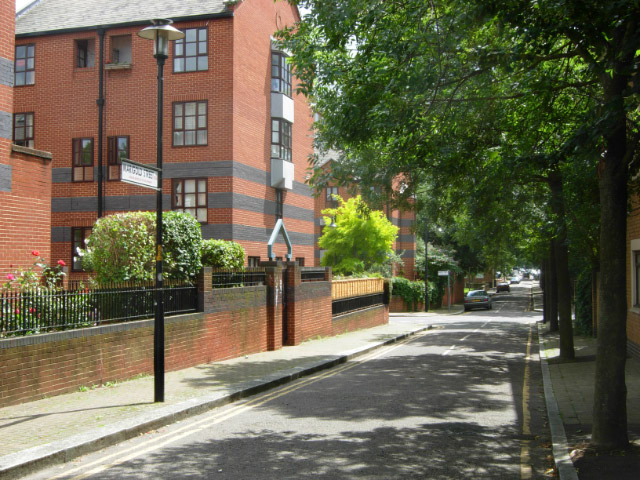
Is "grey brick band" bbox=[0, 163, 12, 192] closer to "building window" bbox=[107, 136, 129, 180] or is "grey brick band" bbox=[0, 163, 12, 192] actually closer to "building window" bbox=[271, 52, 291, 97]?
"building window" bbox=[107, 136, 129, 180]

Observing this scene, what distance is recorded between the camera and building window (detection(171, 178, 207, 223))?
22.7 m

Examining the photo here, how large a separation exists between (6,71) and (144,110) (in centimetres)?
1059

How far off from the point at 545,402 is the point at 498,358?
7.24m

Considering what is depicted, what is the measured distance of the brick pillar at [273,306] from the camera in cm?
1719

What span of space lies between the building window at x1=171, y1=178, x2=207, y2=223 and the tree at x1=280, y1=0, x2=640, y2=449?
7.86m

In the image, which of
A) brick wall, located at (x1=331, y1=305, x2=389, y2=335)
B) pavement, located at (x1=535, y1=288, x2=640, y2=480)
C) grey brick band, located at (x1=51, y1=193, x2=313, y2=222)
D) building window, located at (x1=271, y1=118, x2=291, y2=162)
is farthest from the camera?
building window, located at (x1=271, y1=118, x2=291, y2=162)

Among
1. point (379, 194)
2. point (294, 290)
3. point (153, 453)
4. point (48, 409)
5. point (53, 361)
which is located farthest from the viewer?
point (294, 290)

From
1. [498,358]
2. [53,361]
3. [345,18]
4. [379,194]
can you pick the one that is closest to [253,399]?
[53,361]

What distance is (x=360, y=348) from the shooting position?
61.1 feet

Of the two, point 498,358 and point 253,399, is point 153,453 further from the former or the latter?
point 498,358

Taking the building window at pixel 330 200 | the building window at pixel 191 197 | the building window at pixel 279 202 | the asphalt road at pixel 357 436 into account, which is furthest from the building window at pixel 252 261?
the building window at pixel 330 200

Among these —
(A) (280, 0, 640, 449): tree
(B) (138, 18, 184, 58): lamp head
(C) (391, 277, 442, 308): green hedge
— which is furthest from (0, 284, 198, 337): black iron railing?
(C) (391, 277, 442, 308): green hedge

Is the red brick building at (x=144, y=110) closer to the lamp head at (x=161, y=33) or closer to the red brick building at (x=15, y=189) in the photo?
the red brick building at (x=15, y=189)

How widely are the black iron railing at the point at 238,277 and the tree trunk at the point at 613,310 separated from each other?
9.29 meters
